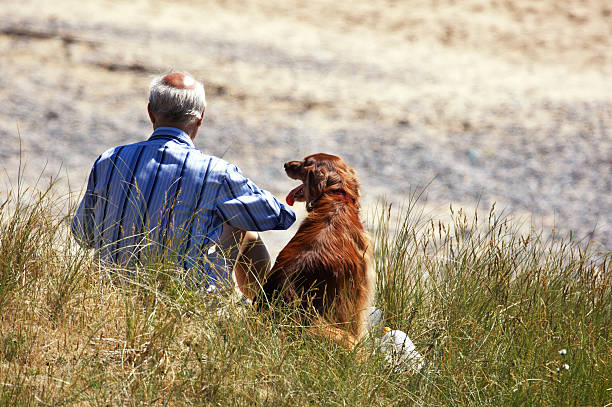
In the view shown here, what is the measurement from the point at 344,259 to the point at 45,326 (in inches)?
53.2

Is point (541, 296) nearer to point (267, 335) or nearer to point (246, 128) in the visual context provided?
point (267, 335)

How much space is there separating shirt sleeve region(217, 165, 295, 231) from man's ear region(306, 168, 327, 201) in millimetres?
326

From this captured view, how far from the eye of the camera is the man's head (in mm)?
3441

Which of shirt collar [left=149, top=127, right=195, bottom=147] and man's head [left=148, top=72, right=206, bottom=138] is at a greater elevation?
man's head [left=148, top=72, right=206, bottom=138]

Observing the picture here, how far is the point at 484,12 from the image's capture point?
50.1ft

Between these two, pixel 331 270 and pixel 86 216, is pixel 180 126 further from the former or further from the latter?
pixel 331 270

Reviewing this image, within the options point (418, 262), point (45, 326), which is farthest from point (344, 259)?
point (45, 326)

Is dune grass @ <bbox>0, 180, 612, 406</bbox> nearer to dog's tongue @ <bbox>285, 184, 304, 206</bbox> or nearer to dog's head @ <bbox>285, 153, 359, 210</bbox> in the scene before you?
dog's head @ <bbox>285, 153, 359, 210</bbox>

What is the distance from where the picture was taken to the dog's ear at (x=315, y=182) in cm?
365

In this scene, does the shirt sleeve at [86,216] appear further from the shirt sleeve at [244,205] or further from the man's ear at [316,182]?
the man's ear at [316,182]

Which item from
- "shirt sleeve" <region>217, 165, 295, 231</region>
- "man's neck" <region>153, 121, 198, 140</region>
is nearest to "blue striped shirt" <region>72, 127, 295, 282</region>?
"shirt sleeve" <region>217, 165, 295, 231</region>

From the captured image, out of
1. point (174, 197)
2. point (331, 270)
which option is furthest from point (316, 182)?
point (174, 197)

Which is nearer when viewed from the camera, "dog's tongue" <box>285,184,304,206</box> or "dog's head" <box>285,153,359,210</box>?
"dog's head" <box>285,153,359,210</box>

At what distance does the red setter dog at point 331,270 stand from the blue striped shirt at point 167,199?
0.27 metres
